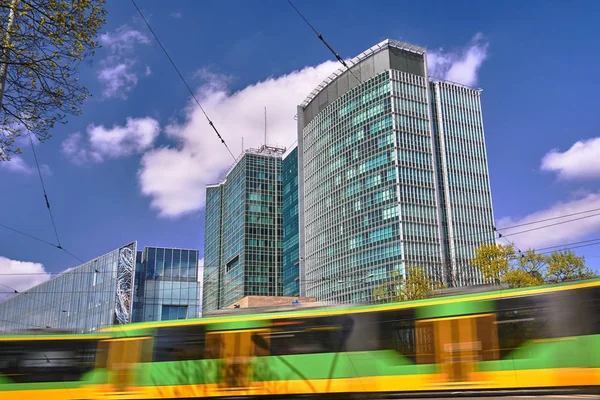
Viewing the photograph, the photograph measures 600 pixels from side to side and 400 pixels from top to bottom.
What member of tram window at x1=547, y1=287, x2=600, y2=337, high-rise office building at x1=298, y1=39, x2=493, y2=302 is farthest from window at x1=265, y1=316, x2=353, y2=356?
high-rise office building at x1=298, y1=39, x2=493, y2=302

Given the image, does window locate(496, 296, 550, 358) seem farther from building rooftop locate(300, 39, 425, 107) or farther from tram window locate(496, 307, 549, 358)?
building rooftop locate(300, 39, 425, 107)

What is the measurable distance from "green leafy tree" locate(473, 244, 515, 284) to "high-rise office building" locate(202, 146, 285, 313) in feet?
261

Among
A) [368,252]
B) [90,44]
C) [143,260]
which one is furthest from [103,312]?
Result: [90,44]

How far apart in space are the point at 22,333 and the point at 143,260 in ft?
205

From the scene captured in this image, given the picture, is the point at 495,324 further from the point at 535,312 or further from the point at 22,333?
the point at 22,333

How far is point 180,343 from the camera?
66.3 feet

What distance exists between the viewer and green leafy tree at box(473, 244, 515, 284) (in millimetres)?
47156

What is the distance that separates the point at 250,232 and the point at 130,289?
5009 centimetres

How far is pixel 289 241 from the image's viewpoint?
125062 mm

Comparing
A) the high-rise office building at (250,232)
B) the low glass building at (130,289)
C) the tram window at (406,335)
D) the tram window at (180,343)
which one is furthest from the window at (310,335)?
the high-rise office building at (250,232)

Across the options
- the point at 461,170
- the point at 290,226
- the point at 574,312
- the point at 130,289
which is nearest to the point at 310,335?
the point at 574,312

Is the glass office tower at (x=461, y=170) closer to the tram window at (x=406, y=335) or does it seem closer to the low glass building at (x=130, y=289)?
the low glass building at (x=130, y=289)

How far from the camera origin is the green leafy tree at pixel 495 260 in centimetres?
4716

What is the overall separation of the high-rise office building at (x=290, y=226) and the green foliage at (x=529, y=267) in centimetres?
7040
